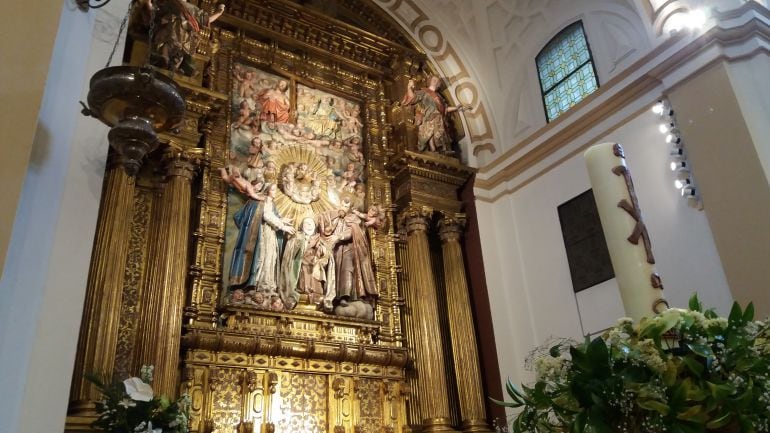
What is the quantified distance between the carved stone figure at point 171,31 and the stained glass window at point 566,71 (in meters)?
5.02

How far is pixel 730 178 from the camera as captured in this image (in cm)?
604

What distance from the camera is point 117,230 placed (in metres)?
6.00

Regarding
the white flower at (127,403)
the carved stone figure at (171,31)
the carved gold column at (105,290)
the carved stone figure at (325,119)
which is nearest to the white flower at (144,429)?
the white flower at (127,403)

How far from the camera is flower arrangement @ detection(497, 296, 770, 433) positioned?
1472mm

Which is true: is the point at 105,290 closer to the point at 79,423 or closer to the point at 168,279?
the point at 168,279

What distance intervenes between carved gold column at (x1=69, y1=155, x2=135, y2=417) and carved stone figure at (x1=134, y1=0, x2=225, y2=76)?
1.25 meters

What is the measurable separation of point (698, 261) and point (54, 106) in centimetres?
594

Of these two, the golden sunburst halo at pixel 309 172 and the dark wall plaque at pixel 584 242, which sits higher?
the golden sunburst halo at pixel 309 172

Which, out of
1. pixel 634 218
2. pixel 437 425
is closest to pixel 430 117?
pixel 437 425

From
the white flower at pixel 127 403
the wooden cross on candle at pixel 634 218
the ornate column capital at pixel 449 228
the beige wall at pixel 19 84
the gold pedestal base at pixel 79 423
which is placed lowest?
the gold pedestal base at pixel 79 423

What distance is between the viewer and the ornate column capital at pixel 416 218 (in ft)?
27.6

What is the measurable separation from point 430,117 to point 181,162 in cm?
395

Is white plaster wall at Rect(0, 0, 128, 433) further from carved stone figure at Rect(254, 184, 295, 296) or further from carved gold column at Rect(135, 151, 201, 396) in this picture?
carved stone figure at Rect(254, 184, 295, 296)

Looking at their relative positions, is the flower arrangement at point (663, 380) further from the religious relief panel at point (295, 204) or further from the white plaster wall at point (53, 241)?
the religious relief panel at point (295, 204)
